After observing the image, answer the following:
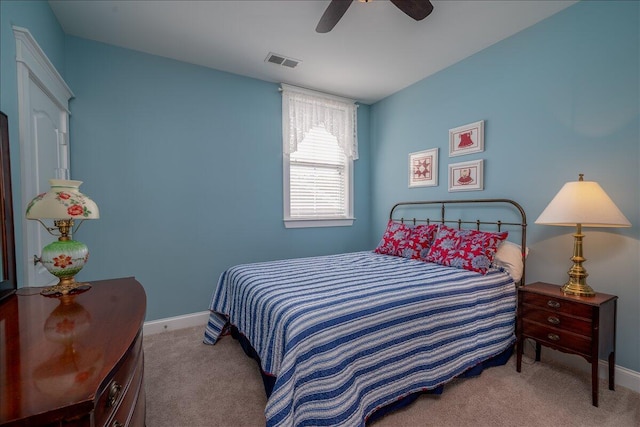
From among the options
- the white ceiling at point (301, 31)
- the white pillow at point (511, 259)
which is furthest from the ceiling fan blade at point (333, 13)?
the white pillow at point (511, 259)

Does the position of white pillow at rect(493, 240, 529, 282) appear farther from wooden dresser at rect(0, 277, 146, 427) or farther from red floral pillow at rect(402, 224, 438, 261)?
wooden dresser at rect(0, 277, 146, 427)

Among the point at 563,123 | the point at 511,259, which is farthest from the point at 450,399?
the point at 563,123

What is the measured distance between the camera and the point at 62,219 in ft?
4.40

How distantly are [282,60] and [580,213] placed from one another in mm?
2750

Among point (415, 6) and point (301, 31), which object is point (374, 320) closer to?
point (415, 6)

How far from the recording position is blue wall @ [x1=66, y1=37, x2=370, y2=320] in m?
2.57

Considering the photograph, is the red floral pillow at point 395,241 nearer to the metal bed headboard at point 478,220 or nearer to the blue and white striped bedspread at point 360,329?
the metal bed headboard at point 478,220

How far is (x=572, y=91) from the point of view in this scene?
7.11 feet

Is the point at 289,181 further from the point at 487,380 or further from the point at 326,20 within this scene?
the point at 487,380

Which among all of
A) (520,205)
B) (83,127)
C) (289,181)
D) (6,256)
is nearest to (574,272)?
(520,205)

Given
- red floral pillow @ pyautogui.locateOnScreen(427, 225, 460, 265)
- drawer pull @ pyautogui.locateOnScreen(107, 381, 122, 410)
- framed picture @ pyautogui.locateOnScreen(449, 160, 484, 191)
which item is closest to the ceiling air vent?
framed picture @ pyautogui.locateOnScreen(449, 160, 484, 191)

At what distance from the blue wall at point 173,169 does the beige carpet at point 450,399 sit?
0.95 m

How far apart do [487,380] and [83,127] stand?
3.81 metres

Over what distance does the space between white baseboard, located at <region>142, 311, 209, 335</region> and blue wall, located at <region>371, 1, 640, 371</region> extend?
2.92 metres
